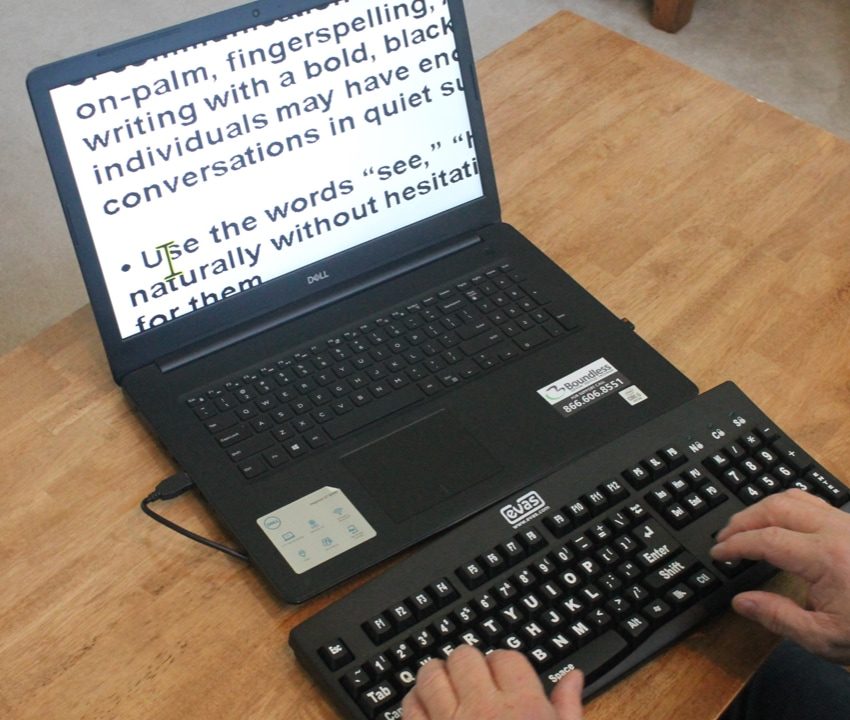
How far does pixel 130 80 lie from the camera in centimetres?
83

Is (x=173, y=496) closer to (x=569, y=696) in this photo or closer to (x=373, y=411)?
(x=373, y=411)

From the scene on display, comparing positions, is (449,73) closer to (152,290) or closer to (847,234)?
(152,290)

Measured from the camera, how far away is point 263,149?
90 cm

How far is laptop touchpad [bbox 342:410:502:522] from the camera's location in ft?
2.73

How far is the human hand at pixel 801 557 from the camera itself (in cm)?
74

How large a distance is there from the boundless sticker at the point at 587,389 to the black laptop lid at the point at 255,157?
191mm

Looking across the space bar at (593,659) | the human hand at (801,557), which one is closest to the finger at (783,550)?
the human hand at (801,557)

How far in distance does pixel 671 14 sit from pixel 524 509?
2.22 meters

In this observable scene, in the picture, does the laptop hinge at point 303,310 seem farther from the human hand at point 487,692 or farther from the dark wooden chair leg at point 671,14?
the dark wooden chair leg at point 671,14

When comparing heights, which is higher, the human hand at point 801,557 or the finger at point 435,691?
the finger at point 435,691

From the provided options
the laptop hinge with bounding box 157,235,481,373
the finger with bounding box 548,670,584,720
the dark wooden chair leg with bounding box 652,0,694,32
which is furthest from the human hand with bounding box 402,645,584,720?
the dark wooden chair leg with bounding box 652,0,694,32

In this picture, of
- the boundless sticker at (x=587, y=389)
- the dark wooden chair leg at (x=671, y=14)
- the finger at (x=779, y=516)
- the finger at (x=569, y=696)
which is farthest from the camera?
the dark wooden chair leg at (x=671, y=14)

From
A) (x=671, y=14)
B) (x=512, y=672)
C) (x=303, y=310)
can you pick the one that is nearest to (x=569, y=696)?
(x=512, y=672)

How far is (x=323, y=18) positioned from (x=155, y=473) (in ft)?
1.29
